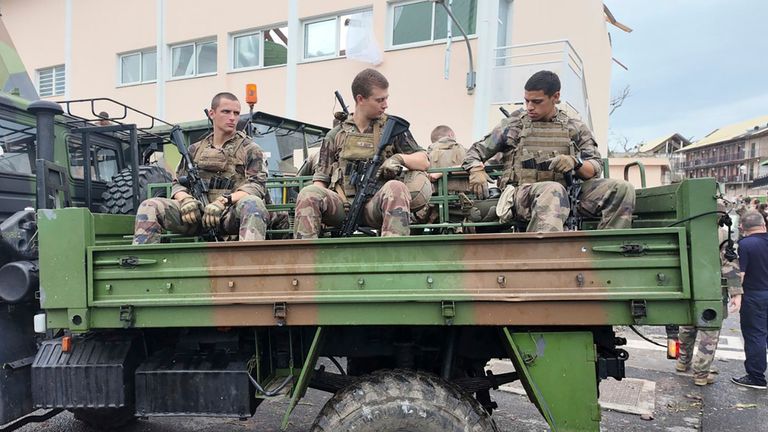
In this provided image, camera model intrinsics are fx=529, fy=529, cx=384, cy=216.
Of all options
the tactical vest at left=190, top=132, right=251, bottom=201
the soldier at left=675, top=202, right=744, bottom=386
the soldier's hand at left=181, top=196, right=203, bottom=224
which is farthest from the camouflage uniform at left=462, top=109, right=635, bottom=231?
the soldier at left=675, top=202, right=744, bottom=386

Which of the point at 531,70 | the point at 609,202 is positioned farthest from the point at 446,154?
the point at 531,70

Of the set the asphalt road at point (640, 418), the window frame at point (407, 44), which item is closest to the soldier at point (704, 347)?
the asphalt road at point (640, 418)

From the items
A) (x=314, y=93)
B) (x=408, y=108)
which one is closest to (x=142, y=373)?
(x=408, y=108)

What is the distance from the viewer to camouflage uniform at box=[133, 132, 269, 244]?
2.98m

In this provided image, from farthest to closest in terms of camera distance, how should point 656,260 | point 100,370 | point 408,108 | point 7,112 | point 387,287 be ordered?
point 408,108
point 7,112
point 100,370
point 387,287
point 656,260

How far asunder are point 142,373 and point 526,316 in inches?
75.9

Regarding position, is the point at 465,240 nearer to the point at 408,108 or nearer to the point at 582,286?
the point at 582,286

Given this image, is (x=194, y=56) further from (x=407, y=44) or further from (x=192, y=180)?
(x=192, y=180)

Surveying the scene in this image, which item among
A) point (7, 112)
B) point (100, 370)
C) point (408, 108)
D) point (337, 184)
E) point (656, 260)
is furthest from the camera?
point (408, 108)

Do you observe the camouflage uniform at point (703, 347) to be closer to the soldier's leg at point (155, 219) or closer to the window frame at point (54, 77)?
the soldier's leg at point (155, 219)

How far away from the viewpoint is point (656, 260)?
2164mm

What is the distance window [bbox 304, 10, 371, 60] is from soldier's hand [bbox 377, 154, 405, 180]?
808 centimetres

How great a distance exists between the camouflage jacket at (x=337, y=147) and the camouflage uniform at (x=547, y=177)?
1.26 feet

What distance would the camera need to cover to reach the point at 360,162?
10.4 ft
